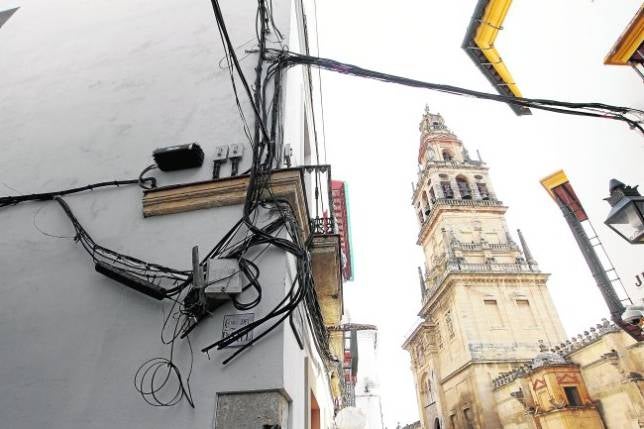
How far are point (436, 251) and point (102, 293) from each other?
33.3 meters

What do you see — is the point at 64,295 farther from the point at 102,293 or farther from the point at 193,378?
the point at 193,378

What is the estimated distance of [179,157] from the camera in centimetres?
369

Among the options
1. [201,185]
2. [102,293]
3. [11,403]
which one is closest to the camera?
[11,403]

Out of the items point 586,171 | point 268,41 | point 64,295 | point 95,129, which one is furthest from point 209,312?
point 586,171

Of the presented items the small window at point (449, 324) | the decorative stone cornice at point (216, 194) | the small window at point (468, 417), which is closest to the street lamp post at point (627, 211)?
the decorative stone cornice at point (216, 194)

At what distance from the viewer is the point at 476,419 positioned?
23016mm

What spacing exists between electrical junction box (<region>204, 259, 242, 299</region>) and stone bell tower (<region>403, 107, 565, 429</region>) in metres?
25.1

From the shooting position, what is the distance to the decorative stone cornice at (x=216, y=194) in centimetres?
329

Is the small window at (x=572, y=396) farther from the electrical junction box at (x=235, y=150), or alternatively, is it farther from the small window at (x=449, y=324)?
the electrical junction box at (x=235, y=150)

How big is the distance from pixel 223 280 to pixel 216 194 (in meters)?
0.98

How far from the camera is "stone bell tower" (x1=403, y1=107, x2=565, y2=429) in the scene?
25.0 meters

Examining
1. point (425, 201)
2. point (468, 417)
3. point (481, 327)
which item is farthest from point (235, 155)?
point (425, 201)

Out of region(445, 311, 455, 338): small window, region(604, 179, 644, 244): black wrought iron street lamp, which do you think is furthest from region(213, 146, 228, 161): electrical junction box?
region(445, 311, 455, 338): small window

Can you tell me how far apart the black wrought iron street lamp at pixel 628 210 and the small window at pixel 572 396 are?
1552 centimetres
